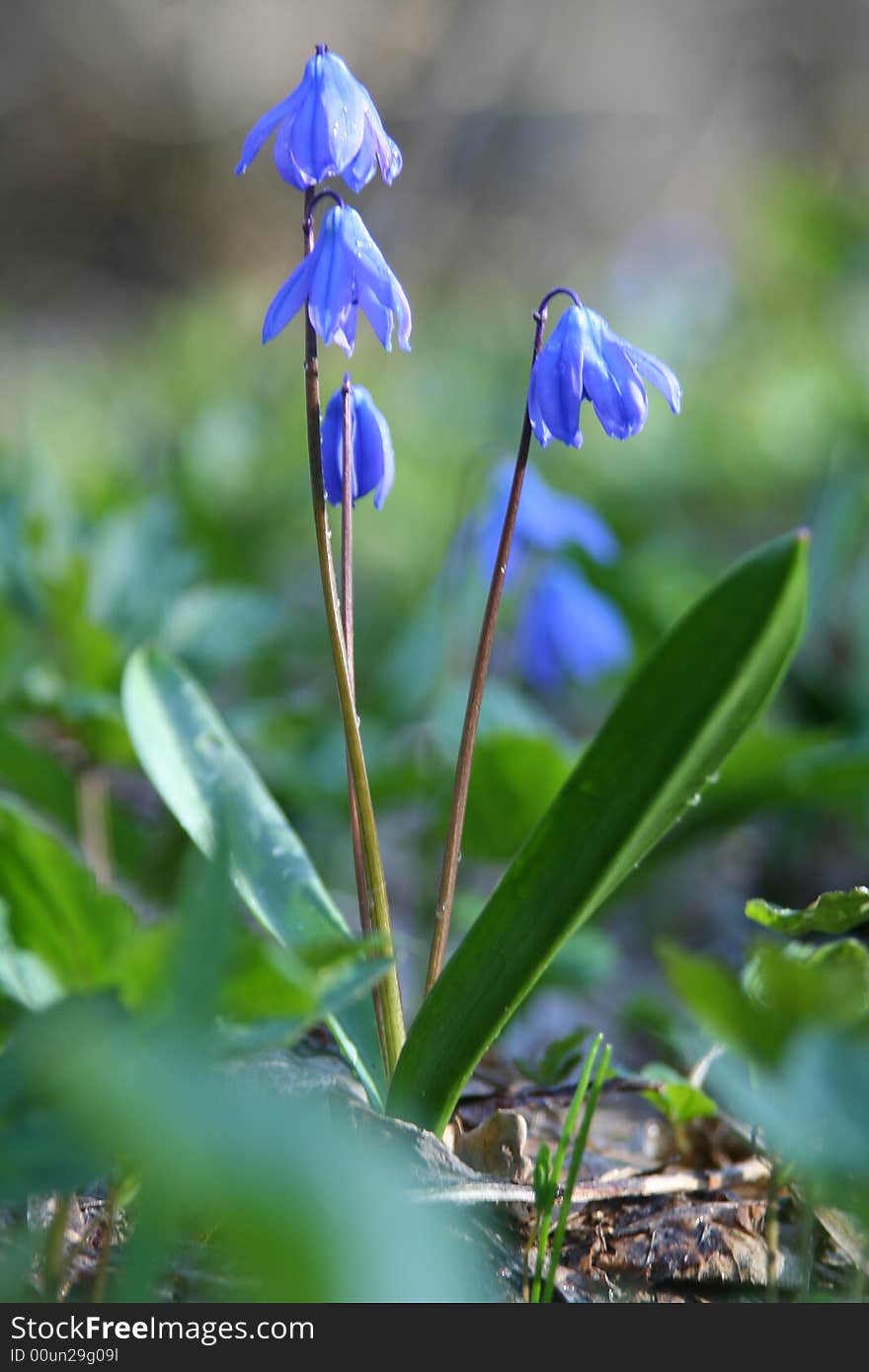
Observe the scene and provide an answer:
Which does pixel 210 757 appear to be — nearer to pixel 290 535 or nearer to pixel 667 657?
pixel 667 657

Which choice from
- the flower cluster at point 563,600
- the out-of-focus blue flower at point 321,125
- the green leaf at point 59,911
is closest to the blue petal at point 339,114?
the out-of-focus blue flower at point 321,125

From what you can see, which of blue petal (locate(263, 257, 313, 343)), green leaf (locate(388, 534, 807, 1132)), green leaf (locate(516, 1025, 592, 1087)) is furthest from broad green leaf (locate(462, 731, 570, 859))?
blue petal (locate(263, 257, 313, 343))

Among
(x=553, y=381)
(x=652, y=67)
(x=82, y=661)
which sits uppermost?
(x=652, y=67)

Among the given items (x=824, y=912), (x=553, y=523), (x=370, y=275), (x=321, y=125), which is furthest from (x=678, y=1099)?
(x=553, y=523)

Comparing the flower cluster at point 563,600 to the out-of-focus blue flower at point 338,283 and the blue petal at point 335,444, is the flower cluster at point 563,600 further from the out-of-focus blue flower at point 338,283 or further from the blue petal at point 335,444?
the out-of-focus blue flower at point 338,283

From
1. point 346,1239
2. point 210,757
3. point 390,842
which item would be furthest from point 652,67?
point 346,1239

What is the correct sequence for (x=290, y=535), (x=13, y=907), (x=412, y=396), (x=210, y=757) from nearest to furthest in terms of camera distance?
(x=13, y=907)
(x=210, y=757)
(x=290, y=535)
(x=412, y=396)
